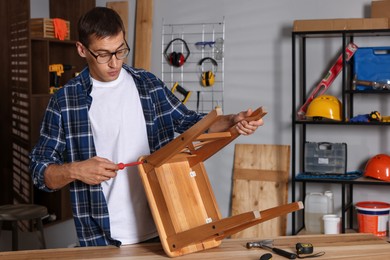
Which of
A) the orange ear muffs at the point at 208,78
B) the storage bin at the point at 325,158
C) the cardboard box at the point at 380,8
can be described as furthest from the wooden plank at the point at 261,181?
the cardboard box at the point at 380,8

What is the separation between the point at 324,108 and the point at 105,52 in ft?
8.95

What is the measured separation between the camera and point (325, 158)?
4.96m

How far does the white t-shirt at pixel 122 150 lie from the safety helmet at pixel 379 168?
2684 millimetres

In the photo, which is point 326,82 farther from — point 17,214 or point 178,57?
point 17,214

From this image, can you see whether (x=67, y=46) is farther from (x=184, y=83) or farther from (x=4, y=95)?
(x=184, y=83)

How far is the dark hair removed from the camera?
2.32 meters

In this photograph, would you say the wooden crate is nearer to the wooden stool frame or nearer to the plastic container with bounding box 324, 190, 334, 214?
the plastic container with bounding box 324, 190, 334, 214

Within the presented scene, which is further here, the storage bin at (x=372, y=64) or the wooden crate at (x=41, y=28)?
the wooden crate at (x=41, y=28)

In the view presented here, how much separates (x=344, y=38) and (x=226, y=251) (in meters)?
2.81

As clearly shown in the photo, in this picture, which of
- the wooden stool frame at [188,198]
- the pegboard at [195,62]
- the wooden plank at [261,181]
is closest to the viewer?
the wooden stool frame at [188,198]

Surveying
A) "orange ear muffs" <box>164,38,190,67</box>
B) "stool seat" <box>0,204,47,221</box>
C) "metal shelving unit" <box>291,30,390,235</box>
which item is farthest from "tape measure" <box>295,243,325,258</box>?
"orange ear muffs" <box>164,38,190,67</box>

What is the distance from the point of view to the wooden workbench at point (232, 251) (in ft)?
7.34

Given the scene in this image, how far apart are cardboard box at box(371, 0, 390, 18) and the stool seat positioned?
2.78m

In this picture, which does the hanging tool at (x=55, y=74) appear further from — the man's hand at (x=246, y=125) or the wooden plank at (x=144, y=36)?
the man's hand at (x=246, y=125)
